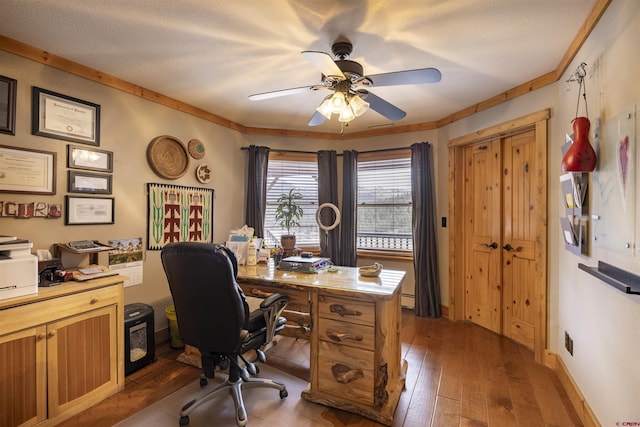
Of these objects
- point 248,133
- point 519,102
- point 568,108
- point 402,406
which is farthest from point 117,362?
point 519,102

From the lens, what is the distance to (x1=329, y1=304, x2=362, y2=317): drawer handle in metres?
1.89

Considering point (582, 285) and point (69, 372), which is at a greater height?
point (582, 285)

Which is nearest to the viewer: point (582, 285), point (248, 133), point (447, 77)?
point (582, 285)

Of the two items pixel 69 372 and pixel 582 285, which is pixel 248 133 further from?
pixel 582 285

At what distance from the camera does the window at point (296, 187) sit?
4.13m

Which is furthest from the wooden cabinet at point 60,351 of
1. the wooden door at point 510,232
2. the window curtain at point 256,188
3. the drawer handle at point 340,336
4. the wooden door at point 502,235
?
the wooden door at point 502,235

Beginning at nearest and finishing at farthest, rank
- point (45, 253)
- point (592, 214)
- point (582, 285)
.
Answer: point (592, 214) < point (582, 285) < point (45, 253)

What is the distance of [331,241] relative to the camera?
4070 millimetres

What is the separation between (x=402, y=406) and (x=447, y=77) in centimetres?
257

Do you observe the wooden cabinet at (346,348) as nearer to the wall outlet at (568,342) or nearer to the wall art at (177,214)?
the wall outlet at (568,342)

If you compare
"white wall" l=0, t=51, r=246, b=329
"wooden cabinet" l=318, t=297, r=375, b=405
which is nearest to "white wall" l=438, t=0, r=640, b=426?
"wooden cabinet" l=318, t=297, r=375, b=405

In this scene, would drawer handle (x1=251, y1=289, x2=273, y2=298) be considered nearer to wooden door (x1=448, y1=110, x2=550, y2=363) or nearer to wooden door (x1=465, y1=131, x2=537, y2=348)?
wooden door (x1=448, y1=110, x2=550, y2=363)

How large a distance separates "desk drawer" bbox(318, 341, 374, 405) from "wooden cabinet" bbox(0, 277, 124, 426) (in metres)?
1.48

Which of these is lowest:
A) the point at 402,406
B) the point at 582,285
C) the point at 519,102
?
the point at 402,406
